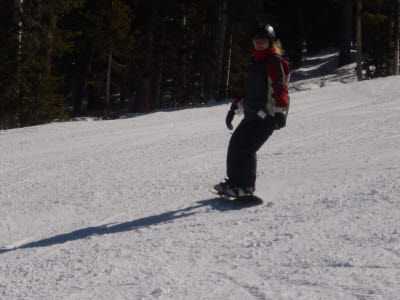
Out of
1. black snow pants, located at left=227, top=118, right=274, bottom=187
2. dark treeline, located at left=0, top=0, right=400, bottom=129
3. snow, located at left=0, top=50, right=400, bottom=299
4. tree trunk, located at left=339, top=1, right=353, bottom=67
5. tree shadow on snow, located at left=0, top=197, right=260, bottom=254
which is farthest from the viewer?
tree trunk, located at left=339, top=1, right=353, bottom=67

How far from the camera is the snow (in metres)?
3.25

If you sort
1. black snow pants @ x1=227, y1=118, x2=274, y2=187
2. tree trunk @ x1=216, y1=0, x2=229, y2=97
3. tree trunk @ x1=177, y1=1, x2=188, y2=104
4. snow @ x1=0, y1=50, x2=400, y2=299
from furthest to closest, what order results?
tree trunk @ x1=177, y1=1, x2=188, y2=104 → tree trunk @ x1=216, y1=0, x2=229, y2=97 → black snow pants @ x1=227, y1=118, x2=274, y2=187 → snow @ x1=0, y1=50, x2=400, y2=299

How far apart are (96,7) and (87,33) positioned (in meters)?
1.28

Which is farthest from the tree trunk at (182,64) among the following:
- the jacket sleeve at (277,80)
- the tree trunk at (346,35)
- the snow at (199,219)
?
the jacket sleeve at (277,80)

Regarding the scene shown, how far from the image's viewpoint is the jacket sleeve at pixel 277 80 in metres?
4.73

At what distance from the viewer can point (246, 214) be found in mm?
4777

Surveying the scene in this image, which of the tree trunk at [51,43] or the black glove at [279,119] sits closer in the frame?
the black glove at [279,119]

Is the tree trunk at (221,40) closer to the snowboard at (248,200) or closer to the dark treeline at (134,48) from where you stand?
the dark treeline at (134,48)

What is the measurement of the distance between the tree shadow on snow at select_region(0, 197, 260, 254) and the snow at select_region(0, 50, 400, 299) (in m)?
0.01

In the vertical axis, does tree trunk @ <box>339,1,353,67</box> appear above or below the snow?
above

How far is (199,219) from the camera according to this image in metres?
4.72

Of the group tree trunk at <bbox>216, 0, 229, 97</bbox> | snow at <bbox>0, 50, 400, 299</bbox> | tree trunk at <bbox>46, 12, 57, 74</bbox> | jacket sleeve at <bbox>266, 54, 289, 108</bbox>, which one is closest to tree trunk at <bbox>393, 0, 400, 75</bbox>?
tree trunk at <bbox>216, 0, 229, 97</bbox>

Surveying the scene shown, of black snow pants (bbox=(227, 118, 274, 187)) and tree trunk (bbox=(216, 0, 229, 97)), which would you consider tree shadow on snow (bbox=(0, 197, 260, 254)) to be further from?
tree trunk (bbox=(216, 0, 229, 97))

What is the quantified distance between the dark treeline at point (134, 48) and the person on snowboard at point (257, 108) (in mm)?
13956
